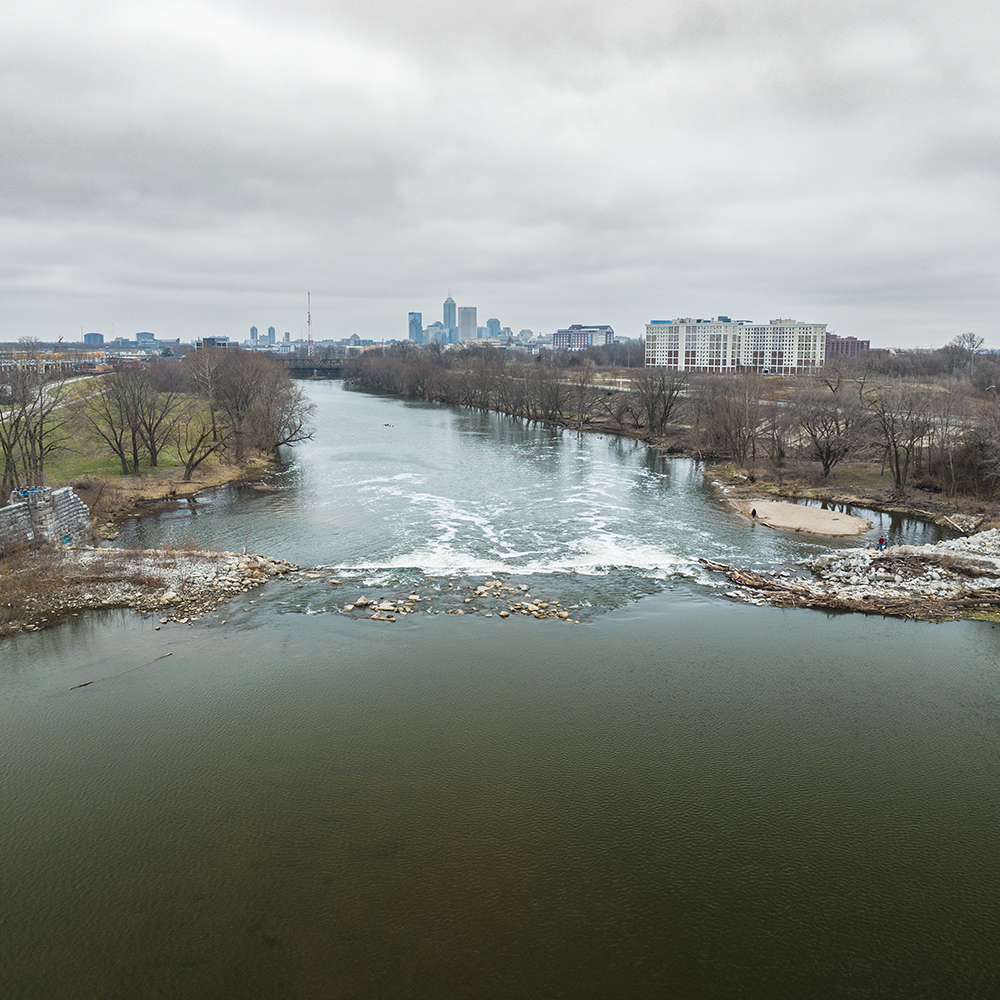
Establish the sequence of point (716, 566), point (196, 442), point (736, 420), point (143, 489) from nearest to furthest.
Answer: point (716, 566) < point (143, 489) < point (736, 420) < point (196, 442)

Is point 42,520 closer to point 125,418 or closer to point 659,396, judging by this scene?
point 125,418

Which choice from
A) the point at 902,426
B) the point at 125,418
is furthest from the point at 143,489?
the point at 902,426

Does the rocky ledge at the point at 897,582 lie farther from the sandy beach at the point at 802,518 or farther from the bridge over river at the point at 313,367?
the bridge over river at the point at 313,367

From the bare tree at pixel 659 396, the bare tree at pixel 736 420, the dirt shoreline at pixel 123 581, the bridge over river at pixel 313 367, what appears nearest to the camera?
the dirt shoreline at pixel 123 581

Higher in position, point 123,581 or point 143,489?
point 143,489

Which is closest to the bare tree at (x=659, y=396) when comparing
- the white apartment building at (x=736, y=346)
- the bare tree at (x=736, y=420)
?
the bare tree at (x=736, y=420)
